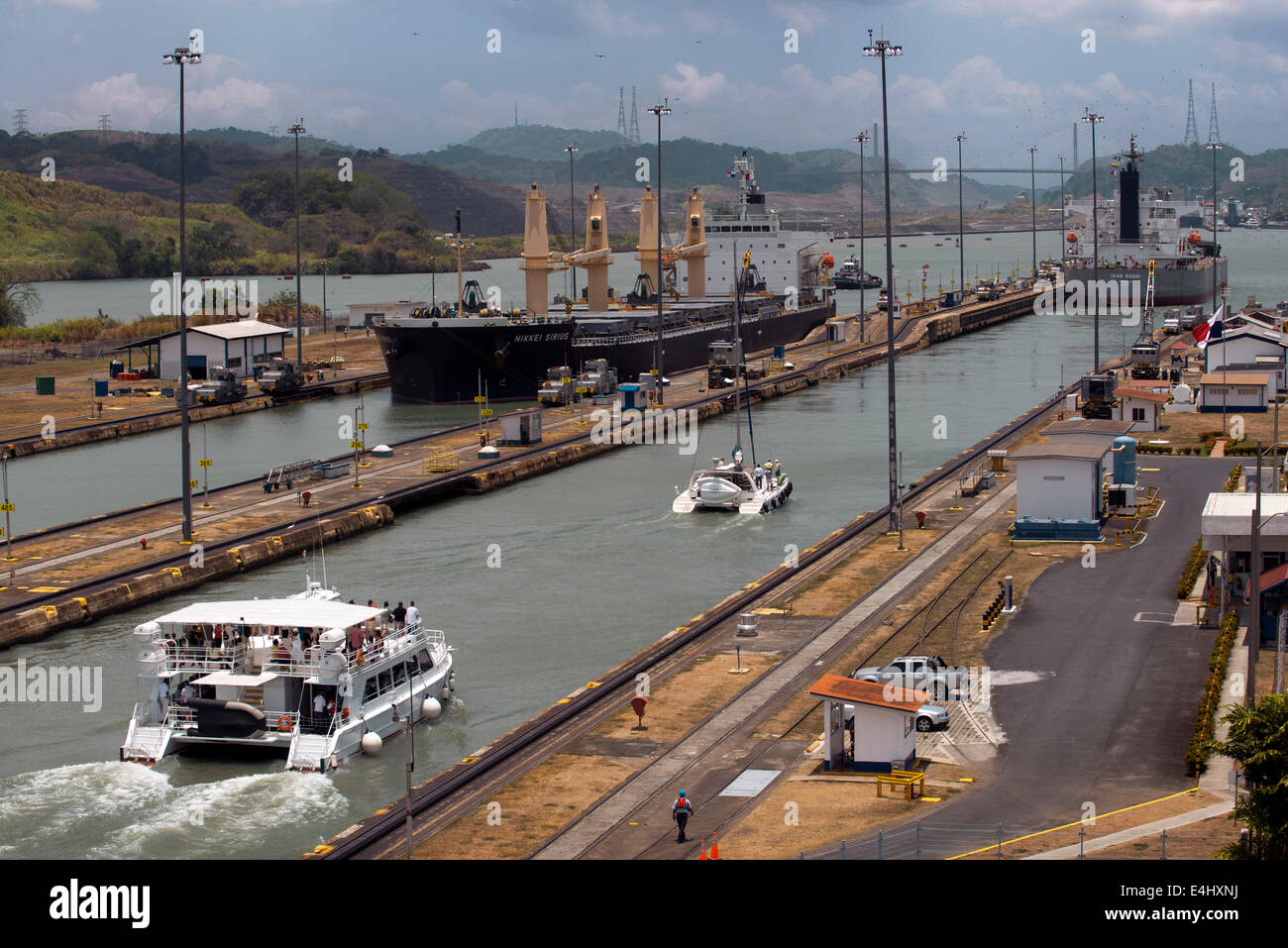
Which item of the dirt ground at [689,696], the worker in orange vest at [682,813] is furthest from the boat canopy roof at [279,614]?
the worker in orange vest at [682,813]

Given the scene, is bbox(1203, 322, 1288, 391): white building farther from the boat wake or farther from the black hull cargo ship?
the boat wake

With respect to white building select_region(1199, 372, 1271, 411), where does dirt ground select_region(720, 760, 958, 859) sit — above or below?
below

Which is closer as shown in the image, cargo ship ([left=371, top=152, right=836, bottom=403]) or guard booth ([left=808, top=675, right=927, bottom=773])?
guard booth ([left=808, top=675, right=927, bottom=773])

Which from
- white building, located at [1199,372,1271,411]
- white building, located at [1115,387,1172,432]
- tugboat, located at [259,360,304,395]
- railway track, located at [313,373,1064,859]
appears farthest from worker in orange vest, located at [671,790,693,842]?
tugboat, located at [259,360,304,395]

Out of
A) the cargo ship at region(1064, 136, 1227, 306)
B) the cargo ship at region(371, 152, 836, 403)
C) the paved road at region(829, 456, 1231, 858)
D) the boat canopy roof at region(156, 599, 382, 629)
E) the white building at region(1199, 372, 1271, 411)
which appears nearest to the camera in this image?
the paved road at region(829, 456, 1231, 858)

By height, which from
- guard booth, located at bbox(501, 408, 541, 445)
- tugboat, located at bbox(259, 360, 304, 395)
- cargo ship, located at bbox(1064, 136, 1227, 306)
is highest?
cargo ship, located at bbox(1064, 136, 1227, 306)

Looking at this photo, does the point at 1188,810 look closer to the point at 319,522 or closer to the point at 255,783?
the point at 255,783

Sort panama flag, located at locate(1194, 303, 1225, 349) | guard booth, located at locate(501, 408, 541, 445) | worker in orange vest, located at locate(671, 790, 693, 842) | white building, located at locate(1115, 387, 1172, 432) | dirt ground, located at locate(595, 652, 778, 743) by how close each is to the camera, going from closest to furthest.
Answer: worker in orange vest, located at locate(671, 790, 693, 842), dirt ground, located at locate(595, 652, 778, 743), white building, located at locate(1115, 387, 1172, 432), guard booth, located at locate(501, 408, 541, 445), panama flag, located at locate(1194, 303, 1225, 349)
